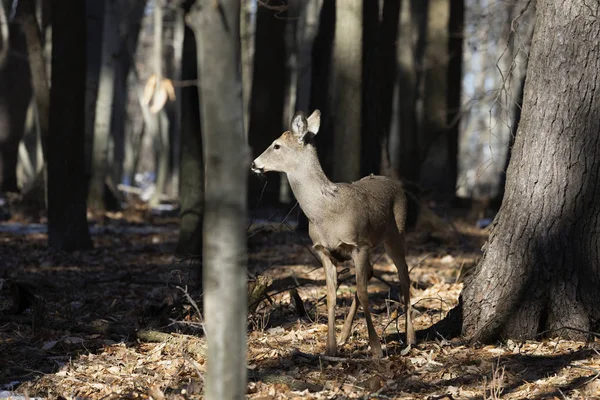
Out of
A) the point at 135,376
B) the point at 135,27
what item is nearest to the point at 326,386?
the point at 135,376

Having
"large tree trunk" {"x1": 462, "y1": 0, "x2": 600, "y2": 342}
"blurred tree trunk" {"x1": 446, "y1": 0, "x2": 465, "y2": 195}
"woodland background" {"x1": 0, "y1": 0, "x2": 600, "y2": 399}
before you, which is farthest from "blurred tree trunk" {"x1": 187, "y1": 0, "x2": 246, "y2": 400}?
"blurred tree trunk" {"x1": 446, "y1": 0, "x2": 465, "y2": 195}

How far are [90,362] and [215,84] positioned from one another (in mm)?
3731

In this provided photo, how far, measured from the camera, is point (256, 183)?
18.8 metres

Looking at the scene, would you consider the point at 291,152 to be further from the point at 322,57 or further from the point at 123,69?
the point at 123,69

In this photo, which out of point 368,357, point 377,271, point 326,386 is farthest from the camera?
point 377,271

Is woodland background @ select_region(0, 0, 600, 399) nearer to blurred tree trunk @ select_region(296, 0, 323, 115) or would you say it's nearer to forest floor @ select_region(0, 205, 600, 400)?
forest floor @ select_region(0, 205, 600, 400)

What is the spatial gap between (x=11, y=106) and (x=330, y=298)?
647 inches

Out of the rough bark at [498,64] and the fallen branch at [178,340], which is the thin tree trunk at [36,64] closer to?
the rough bark at [498,64]

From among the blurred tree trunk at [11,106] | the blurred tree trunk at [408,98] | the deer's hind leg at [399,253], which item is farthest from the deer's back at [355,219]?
the blurred tree trunk at [11,106]

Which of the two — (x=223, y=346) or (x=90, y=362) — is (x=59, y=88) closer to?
(x=90, y=362)

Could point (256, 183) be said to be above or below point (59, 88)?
below

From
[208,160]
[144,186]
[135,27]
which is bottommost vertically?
[144,186]

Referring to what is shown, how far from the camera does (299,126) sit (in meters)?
7.58

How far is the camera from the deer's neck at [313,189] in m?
7.49
